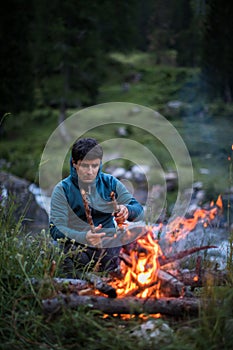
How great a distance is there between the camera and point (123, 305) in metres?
2.57

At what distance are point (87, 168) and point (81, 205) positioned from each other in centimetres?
29

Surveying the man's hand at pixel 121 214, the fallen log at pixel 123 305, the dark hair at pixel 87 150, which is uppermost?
the dark hair at pixel 87 150

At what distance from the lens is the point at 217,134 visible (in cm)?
1039

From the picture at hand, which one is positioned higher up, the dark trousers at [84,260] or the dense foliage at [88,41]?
the dark trousers at [84,260]

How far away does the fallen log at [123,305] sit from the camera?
253 centimetres

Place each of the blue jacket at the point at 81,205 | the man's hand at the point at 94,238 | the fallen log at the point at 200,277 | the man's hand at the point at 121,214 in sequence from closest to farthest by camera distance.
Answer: the fallen log at the point at 200,277 → the man's hand at the point at 94,238 → the man's hand at the point at 121,214 → the blue jacket at the point at 81,205

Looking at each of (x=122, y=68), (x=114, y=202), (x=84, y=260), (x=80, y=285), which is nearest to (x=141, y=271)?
(x=80, y=285)

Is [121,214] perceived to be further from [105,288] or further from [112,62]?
[112,62]

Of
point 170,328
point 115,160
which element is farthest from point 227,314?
point 115,160

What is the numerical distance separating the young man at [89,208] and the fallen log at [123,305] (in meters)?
0.61

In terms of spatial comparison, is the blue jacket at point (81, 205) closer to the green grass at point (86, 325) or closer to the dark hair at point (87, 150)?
the dark hair at point (87, 150)

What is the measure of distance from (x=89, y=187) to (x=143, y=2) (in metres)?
9.87

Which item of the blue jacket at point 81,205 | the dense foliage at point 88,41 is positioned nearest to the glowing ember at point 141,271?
the blue jacket at point 81,205

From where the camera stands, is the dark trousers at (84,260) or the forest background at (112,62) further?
the forest background at (112,62)
